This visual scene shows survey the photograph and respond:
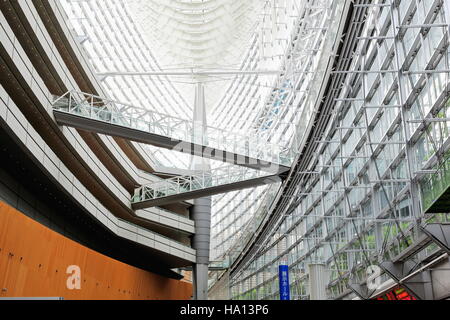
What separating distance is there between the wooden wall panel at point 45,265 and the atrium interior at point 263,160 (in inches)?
3.7

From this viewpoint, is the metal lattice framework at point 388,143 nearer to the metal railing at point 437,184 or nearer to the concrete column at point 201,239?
the metal railing at point 437,184

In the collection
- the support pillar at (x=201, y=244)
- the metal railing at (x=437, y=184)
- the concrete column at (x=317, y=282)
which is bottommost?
the metal railing at (x=437, y=184)

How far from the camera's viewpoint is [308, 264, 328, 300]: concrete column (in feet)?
107

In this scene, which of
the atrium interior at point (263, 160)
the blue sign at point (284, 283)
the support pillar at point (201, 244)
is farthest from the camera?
the support pillar at point (201, 244)

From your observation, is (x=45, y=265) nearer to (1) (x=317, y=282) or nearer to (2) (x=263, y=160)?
(2) (x=263, y=160)

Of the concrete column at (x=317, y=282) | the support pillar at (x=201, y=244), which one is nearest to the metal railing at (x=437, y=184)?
the concrete column at (x=317, y=282)

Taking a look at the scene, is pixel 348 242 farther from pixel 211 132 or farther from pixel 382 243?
pixel 211 132

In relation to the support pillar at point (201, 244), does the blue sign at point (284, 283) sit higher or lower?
lower

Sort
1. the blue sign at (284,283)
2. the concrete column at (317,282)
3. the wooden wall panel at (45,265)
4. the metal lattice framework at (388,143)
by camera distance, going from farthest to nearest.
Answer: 1. the blue sign at (284,283)
2. the concrete column at (317,282)
3. the wooden wall panel at (45,265)
4. the metal lattice framework at (388,143)

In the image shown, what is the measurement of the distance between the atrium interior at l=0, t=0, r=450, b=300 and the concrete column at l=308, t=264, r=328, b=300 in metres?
0.08

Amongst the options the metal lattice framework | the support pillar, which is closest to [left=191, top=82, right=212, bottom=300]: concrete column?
the support pillar

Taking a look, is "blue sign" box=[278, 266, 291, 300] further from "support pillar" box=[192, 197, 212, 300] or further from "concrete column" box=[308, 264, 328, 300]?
"support pillar" box=[192, 197, 212, 300]

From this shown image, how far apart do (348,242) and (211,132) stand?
28.3ft

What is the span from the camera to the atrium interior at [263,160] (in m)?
18.7
